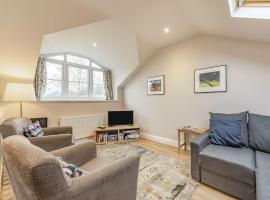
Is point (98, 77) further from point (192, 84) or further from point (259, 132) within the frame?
A: point (259, 132)

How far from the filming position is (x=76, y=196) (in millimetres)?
875

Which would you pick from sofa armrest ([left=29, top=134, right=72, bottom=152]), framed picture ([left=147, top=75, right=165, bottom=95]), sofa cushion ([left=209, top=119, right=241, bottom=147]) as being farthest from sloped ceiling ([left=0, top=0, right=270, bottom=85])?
sofa armrest ([left=29, top=134, right=72, bottom=152])

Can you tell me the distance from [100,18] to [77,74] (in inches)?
85.2

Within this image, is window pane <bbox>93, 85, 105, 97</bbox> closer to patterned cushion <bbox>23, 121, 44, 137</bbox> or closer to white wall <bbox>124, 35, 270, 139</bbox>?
white wall <bbox>124, 35, 270, 139</bbox>

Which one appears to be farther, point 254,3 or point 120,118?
point 120,118

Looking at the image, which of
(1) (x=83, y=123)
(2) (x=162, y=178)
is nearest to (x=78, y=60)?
(1) (x=83, y=123)

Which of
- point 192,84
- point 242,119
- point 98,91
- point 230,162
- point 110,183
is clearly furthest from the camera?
point 98,91

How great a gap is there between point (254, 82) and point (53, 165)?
2.96 meters

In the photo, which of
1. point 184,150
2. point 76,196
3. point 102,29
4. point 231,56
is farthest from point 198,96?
point 76,196

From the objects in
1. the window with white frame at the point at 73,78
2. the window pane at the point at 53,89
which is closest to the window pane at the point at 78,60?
the window with white frame at the point at 73,78

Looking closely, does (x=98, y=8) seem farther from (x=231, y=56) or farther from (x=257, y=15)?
(x=231, y=56)

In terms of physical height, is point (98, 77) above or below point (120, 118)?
above

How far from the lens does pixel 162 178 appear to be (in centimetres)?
213

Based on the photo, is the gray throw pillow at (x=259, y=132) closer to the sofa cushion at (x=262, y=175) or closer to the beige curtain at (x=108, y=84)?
the sofa cushion at (x=262, y=175)
